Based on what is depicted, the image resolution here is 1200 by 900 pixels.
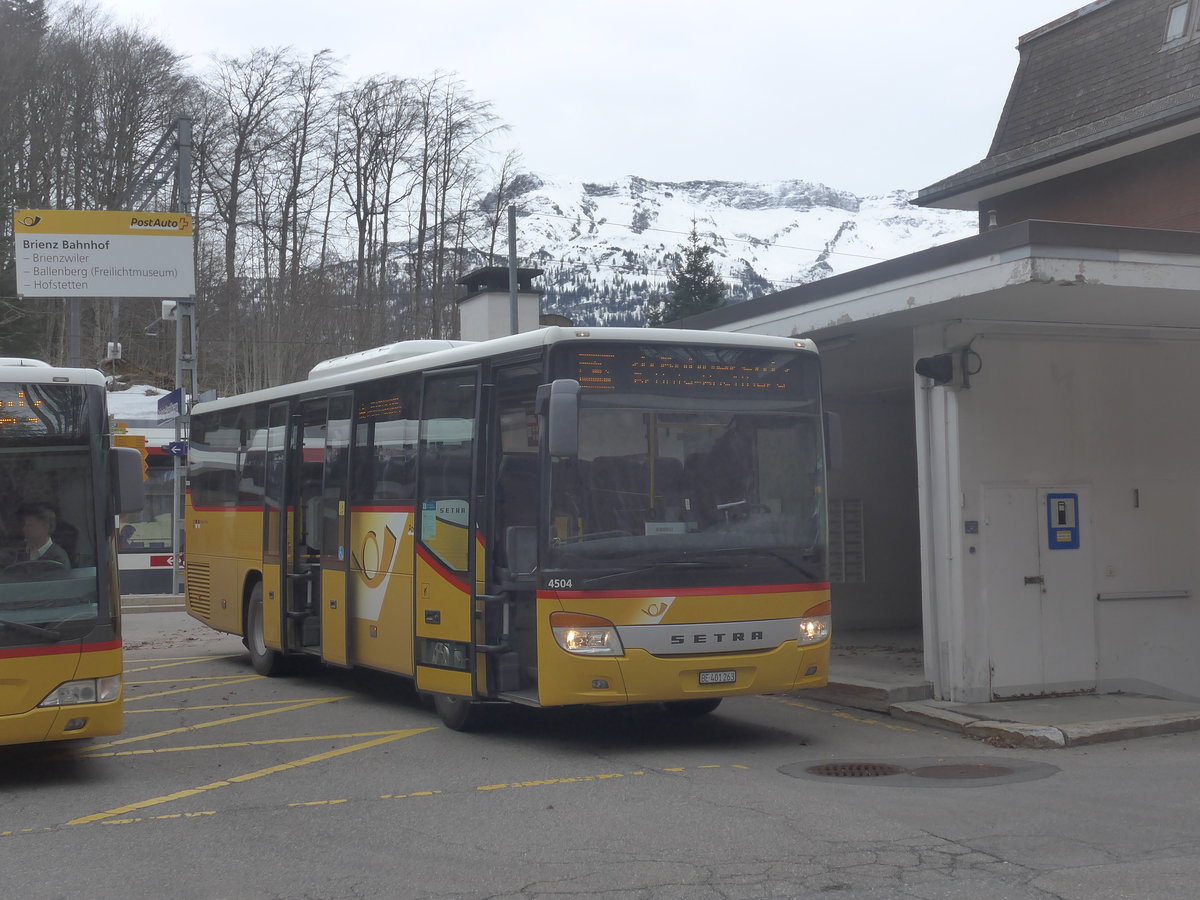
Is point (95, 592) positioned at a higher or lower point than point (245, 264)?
lower

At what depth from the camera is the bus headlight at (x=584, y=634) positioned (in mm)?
9133

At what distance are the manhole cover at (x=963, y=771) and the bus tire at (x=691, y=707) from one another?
2346 millimetres

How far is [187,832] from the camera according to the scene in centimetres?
734

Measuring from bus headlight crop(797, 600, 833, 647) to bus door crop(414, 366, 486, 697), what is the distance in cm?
235

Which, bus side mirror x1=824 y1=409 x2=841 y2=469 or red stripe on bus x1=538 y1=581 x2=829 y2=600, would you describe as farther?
bus side mirror x1=824 y1=409 x2=841 y2=469

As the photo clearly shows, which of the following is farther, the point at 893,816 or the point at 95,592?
the point at 95,592

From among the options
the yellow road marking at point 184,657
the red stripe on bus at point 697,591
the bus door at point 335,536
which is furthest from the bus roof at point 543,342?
the yellow road marking at point 184,657

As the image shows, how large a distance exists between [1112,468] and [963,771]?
16.0 ft

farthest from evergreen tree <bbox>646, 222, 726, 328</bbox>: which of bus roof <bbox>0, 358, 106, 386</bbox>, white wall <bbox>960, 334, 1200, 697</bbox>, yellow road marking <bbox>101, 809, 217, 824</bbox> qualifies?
yellow road marking <bbox>101, 809, 217, 824</bbox>

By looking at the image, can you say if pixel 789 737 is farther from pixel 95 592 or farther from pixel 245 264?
pixel 245 264

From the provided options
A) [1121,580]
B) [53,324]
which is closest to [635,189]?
[53,324]

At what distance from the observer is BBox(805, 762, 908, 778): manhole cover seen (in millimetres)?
9008

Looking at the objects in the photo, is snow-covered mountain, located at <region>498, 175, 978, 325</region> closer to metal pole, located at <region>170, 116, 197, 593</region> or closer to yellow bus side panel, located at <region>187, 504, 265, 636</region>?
metal pole, located at <region>170, 116, 197, 593</region>

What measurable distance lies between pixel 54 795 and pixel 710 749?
452 centimetres
